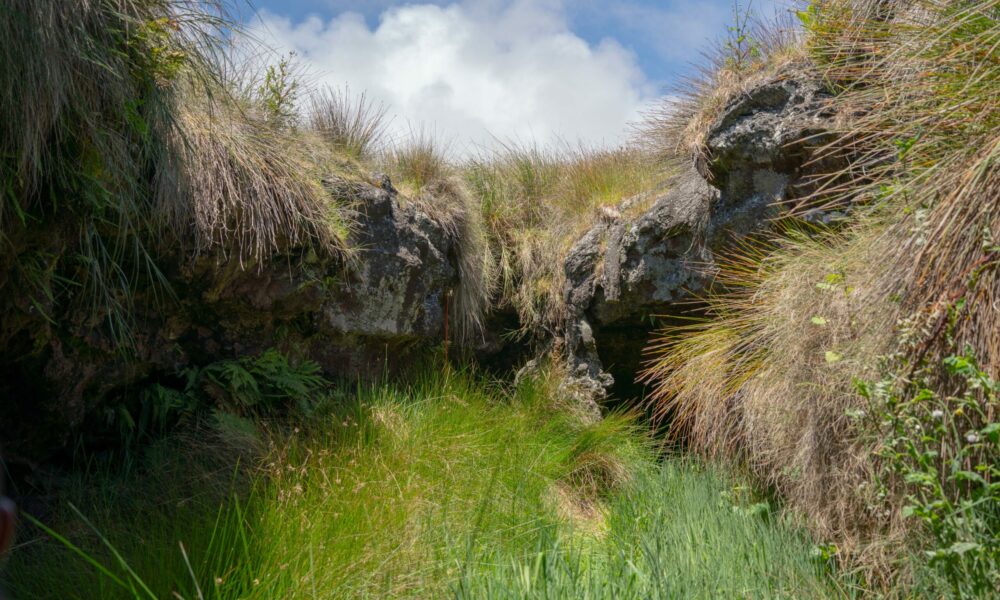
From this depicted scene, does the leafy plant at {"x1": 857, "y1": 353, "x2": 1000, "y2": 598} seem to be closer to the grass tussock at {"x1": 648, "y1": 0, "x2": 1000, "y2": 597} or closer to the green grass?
the grass tussock at {"x1": 648, "y1": 0, "x2": 1000, "y2": 597}

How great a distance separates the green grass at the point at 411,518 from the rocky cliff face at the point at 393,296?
42cm

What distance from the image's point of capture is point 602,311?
567 centimetres

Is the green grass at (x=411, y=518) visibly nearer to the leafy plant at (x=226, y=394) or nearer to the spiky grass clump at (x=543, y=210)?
the leafy plant at (x=226, y=394)

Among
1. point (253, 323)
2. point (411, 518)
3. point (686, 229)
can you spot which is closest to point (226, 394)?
point (253, 323)

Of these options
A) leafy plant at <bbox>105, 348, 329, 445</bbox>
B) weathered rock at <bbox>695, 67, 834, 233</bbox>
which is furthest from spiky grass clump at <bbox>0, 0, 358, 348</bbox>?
weathered rock at <bbox>695, 67, 834, 233</bbox>

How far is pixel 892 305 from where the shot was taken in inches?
106

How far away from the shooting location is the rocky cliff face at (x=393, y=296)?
12.4 feet

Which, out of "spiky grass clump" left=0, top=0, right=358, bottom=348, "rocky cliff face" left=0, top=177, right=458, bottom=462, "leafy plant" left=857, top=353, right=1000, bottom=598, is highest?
"spiky grass clump" left=0, top=0, right=358, bottom=348

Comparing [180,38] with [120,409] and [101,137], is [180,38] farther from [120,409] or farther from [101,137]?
[120,409]

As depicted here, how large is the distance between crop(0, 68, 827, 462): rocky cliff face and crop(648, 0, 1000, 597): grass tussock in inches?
27.2

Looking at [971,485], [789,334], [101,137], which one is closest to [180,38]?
[101,137]

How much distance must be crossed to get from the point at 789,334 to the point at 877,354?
721 mm

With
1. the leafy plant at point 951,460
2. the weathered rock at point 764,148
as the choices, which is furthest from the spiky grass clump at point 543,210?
the leafy plant at point 951,460

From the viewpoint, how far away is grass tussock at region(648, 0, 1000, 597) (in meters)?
2.39
